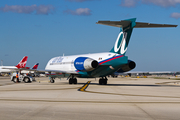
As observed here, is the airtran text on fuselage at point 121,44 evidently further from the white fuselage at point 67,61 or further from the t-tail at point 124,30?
the white fuselage at point 67,61

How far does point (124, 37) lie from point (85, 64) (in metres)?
5.69

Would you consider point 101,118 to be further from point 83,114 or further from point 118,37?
point 118,37

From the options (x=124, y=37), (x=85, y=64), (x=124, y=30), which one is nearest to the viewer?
(x=124, y=37)

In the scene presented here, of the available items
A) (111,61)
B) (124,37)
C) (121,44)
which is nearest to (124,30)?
(124,37)

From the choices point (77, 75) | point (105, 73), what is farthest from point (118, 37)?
point (77, 75)

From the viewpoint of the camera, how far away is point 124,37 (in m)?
26.2

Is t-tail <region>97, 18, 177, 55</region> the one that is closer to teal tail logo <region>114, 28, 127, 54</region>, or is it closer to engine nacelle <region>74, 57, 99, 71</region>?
teal tail logo <region>114, 28, 127, 54</region>

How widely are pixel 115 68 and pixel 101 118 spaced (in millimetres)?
19936

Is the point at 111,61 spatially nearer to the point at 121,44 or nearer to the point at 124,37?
the point at 121,44

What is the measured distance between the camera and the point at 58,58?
1542 inches

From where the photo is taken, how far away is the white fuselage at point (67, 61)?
28438 mm

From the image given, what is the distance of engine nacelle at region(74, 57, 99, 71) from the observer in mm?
28156

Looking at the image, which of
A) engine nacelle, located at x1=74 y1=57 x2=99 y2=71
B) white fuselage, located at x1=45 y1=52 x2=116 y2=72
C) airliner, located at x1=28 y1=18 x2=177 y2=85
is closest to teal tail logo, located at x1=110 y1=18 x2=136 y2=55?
airliner, located at x1=28 y1=18 x2=177 y2=85

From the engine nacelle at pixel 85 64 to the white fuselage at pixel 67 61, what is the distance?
2.73 ft
